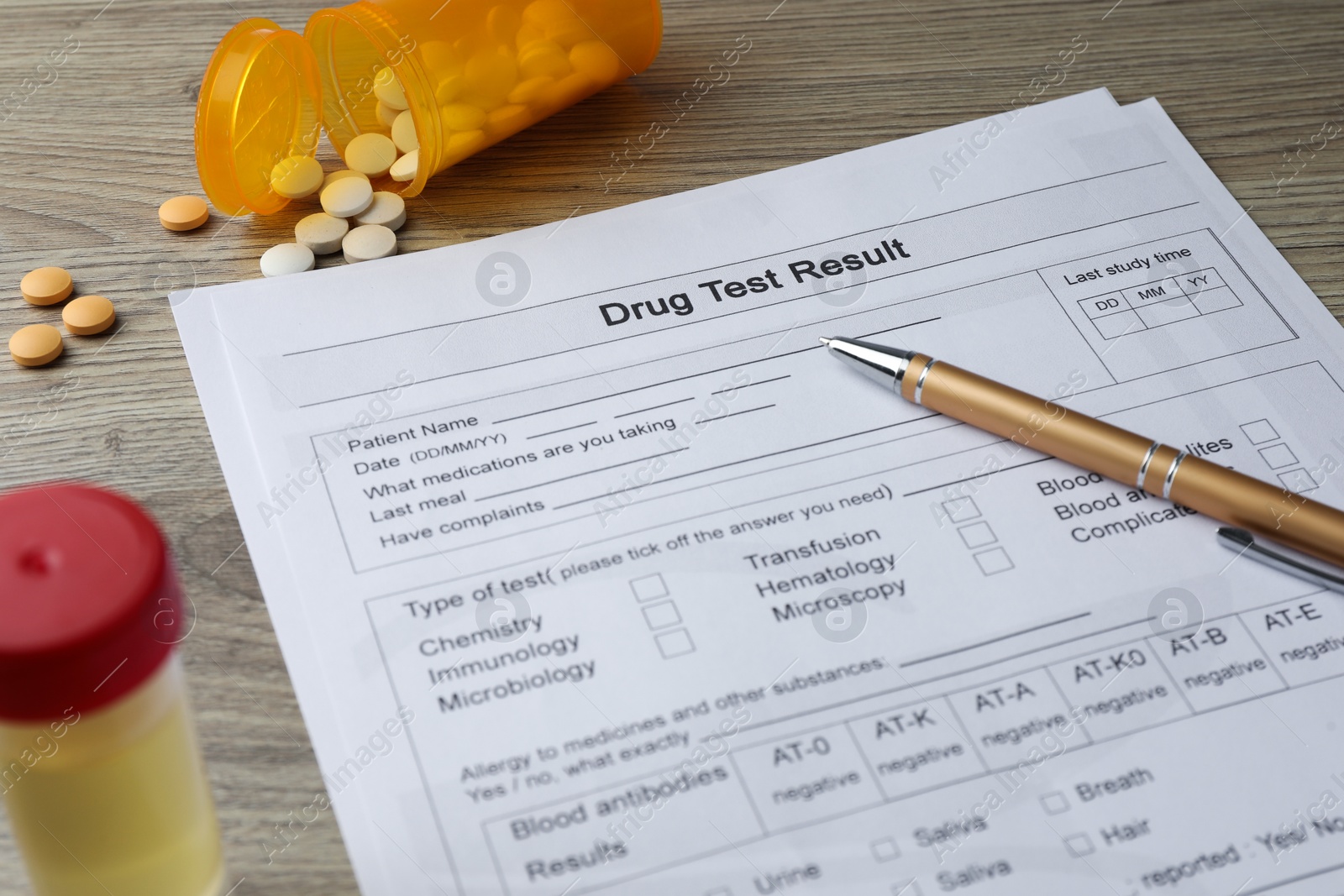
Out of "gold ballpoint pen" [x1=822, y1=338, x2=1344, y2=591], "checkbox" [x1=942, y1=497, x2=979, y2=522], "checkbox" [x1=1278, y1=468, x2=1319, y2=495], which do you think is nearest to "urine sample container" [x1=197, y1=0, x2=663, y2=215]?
"gold ballpoint pen" [x1=822, y1=338, x2=1344, y2=591]

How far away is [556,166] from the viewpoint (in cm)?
75

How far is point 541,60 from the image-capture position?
2.37 feet

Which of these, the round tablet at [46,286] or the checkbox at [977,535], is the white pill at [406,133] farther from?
the checkbox at [977,535]

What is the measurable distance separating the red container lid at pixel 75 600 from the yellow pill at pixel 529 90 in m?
0.46

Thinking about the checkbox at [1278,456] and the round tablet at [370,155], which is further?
the round tablet at [370,155]

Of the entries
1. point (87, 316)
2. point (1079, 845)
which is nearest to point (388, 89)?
point (87, 316)

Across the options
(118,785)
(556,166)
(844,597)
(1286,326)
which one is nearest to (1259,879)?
(844,597)

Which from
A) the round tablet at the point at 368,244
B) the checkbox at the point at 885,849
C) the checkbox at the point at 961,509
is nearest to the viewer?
the checkbox at the point at 885,849

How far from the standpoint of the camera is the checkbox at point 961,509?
57 cm

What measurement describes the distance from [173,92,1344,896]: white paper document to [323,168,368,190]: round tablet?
0.09 metres

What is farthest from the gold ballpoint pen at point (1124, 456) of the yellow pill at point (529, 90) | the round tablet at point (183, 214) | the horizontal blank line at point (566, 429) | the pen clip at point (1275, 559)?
the round tablet at point (183, 214)

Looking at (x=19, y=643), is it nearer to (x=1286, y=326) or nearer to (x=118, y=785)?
(x=118, y=785)

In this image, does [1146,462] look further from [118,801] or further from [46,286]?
[46,286]

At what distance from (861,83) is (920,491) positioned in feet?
1.22
